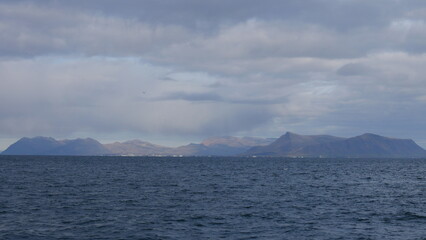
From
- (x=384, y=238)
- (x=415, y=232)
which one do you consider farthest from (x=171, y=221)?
(x=415, y=232)

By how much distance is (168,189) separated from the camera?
88688mm

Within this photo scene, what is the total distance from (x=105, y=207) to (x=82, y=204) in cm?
467

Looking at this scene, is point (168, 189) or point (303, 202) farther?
point (168, 189)

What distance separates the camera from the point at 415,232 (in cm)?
4788

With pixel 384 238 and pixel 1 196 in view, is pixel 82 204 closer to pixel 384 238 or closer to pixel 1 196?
pixel 1 196

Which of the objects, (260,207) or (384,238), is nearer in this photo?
(384,238)

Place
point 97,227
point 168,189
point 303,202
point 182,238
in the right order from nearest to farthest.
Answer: point 182,238, point 97,227, point 303,202, point 168,189

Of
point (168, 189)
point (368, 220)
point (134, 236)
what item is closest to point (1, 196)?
point (168, 189)

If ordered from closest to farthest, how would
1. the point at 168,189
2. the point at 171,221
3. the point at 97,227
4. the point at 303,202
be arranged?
the point at 97,227
the point at 171,221
the point at 303,202
the point at 168,189

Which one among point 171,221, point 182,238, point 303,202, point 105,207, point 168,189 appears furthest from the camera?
point 168,189

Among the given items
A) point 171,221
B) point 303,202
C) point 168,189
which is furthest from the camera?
point 168,189

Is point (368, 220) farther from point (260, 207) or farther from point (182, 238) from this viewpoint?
point (182, 238)

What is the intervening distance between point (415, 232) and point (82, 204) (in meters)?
41.9

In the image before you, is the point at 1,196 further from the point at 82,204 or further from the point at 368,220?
the point at 368,220
